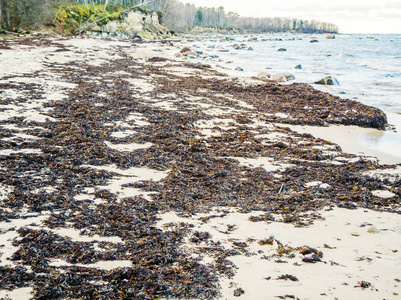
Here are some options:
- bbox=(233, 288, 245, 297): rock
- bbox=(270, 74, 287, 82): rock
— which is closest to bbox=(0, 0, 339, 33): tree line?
bbox=(270, 74, 287, 82): rock

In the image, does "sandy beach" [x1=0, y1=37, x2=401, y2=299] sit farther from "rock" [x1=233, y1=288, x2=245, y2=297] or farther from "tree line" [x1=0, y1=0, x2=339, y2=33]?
"tree line" [x1=0, y1=0, x2=339, y2=33]

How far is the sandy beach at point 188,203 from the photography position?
209 centimetres

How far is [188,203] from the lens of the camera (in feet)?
10.9

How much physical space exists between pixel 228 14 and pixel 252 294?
551ft

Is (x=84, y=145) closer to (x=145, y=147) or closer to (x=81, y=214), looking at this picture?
(x=145, y=147)

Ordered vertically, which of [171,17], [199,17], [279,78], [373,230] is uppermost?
[199,17]

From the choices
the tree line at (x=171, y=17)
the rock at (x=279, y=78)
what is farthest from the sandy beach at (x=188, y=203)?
the tree line at (x=171, y=17)

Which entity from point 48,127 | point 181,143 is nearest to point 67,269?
point 181,143

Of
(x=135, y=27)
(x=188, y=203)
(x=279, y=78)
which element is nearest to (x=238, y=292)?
(x=188, y=203)

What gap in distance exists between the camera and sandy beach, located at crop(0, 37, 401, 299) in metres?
2.09

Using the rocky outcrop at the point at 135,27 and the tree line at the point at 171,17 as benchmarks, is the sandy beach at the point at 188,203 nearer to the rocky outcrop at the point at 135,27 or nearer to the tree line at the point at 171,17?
the tree line at the point at 171,17

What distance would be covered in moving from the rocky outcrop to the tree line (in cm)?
280

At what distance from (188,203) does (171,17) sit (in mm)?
76159

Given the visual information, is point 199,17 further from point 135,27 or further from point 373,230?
point 373,230
